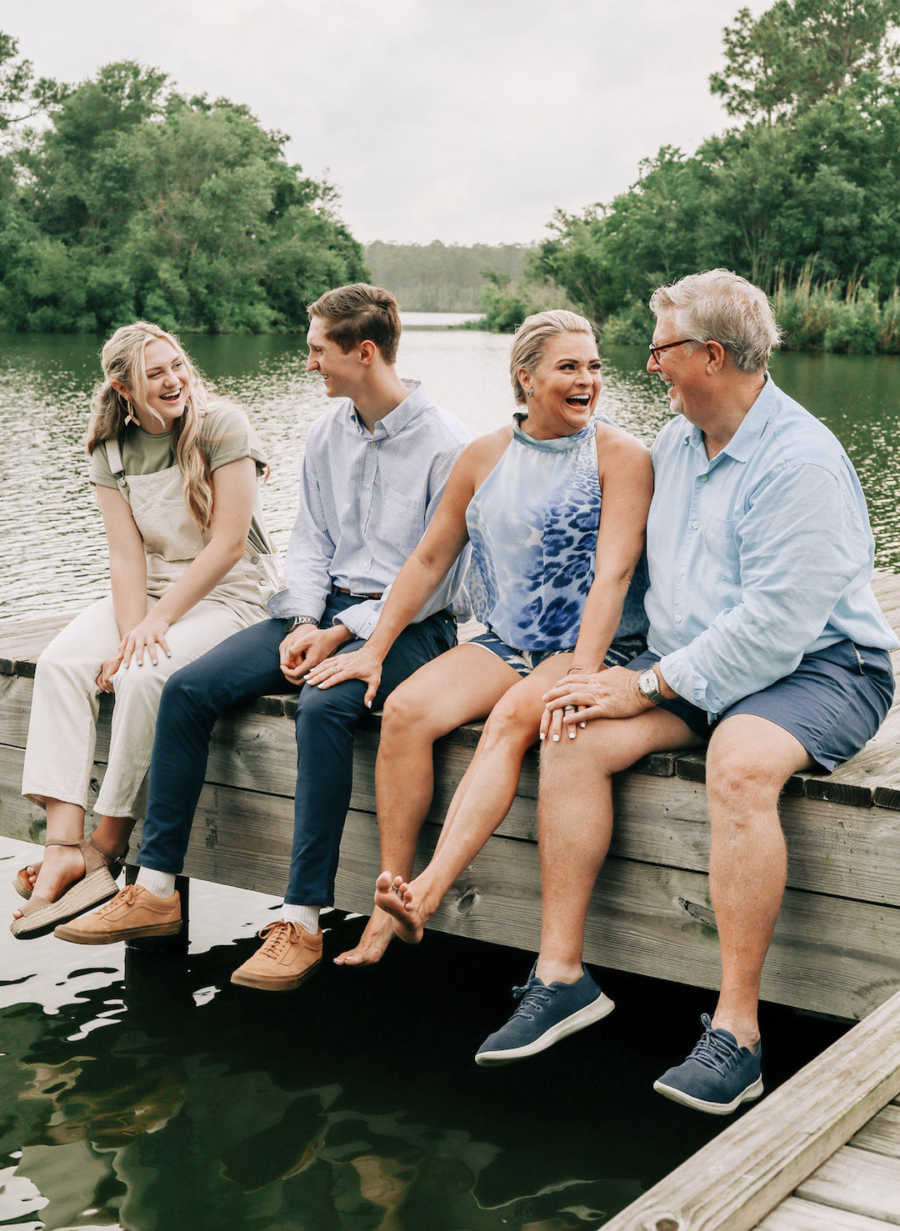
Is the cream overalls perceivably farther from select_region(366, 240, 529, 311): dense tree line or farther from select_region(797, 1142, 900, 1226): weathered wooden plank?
select_region(366, 240, 529, 311): dense tree line

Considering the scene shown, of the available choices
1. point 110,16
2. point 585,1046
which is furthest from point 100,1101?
point 110,16

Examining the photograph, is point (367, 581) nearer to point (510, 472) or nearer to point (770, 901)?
point (510, 472)

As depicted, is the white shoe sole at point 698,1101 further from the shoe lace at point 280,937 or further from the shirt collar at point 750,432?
the shirt collar at point 750,432

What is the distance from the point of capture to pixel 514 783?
3025 mm

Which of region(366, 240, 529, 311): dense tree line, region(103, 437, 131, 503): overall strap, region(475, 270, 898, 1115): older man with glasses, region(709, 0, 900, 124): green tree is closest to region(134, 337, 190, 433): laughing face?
region(103, 437, 131, 503): overall strap

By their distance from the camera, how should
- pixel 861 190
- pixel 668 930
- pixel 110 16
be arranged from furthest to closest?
pixel 110 16, pixel 861 190, pixel 668 930

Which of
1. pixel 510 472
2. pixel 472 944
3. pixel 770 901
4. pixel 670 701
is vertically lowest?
pixel 472 944

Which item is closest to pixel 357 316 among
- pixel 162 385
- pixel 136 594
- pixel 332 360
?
pixel 332 360

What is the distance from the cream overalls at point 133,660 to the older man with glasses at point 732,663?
1.24 metres

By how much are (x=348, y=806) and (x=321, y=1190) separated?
910mm

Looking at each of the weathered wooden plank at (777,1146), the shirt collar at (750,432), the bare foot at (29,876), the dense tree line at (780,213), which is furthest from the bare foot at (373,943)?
the dense tree line at (780,213)

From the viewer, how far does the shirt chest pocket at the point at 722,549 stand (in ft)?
9.65

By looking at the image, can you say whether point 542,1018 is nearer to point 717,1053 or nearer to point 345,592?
point 717,1053

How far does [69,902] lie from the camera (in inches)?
140
